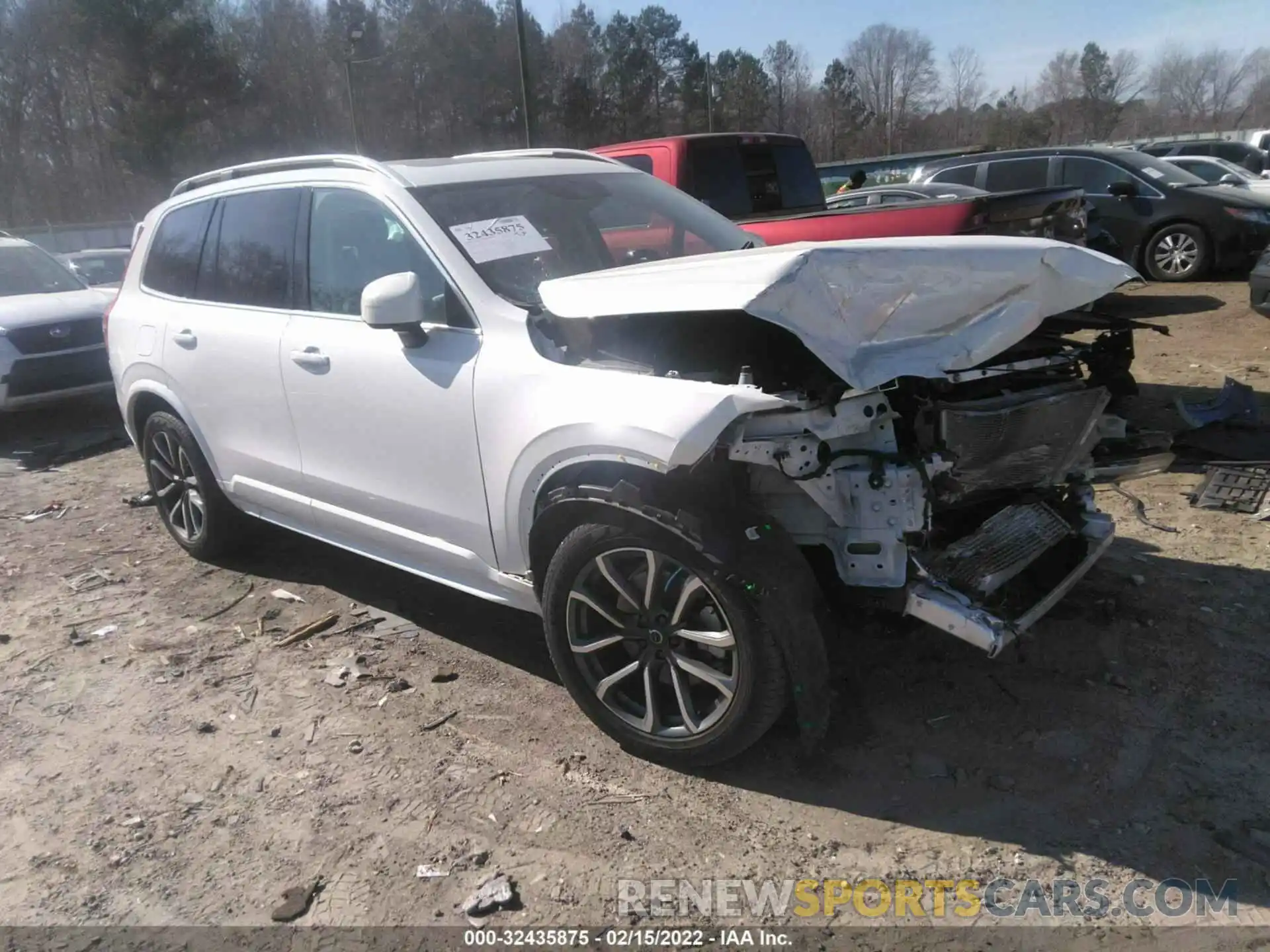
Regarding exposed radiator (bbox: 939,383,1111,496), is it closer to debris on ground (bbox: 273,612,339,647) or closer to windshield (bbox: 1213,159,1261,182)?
debris on ground (bbox: 273,612,339,647)

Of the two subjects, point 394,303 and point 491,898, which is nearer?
point 491,898

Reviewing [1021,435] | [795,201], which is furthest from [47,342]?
[1021,435]

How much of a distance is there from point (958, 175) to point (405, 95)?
137ft

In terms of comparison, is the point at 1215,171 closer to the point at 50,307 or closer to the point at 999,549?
the point at 999,549

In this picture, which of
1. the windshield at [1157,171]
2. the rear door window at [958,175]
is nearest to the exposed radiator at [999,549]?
the windshield at [1157,171]

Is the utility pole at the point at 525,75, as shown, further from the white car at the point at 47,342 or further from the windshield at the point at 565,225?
the windshield at the point at 565,225

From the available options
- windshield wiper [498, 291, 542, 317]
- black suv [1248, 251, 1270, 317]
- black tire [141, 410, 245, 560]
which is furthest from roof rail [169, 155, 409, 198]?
black suv [1248, 251, 1270, 317]

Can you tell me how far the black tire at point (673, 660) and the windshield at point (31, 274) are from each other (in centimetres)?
862

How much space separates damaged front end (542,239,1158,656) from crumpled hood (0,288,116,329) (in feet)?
24.2

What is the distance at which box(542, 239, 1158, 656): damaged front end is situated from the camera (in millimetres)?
2773

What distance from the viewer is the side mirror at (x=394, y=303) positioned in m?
3.22

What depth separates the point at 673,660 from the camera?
303 centimetres

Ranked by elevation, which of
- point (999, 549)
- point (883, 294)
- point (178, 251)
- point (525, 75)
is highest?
Result: point (525, 75)

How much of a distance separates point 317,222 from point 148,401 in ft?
5.91
